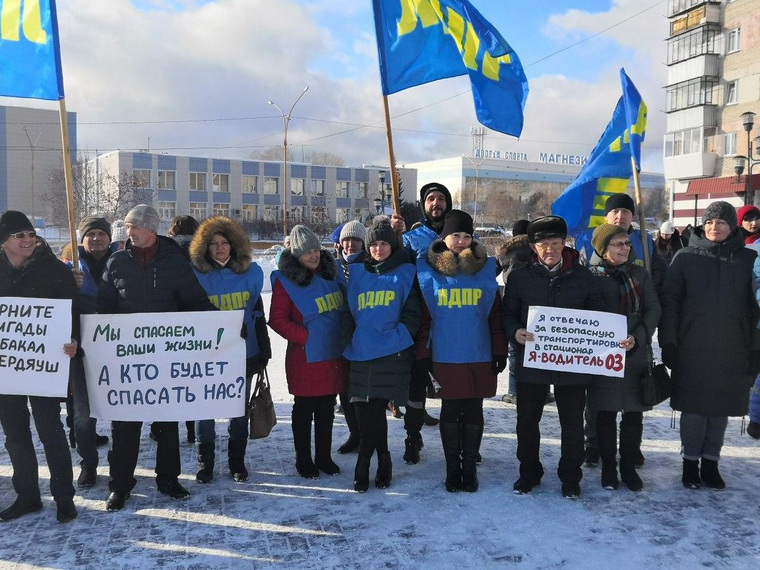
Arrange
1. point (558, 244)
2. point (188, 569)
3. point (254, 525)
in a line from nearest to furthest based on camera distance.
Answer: point (188, 569), point (254, 525), point (558, 244)

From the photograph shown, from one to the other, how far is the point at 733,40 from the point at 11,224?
4210 centimetres

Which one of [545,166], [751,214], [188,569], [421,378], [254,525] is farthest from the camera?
[545,166]

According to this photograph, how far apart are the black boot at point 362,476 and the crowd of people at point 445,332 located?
1 centimetres

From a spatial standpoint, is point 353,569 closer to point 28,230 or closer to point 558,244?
point 558,244

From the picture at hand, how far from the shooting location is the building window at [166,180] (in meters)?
73.8

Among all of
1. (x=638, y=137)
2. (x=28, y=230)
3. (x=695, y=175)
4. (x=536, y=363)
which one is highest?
(x=695, y=175)

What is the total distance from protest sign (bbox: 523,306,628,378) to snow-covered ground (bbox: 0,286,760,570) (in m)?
0.98

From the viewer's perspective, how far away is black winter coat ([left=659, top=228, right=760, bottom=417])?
455cm

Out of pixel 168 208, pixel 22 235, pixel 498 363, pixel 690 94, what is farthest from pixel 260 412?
pixel 168 208

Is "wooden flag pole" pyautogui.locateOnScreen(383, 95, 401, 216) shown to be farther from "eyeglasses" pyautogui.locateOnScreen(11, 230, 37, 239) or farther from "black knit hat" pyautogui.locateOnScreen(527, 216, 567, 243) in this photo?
"eyeglasses" pyautogui.locateOnScreen(11, 230, 37, 239)

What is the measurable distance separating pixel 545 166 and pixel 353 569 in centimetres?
12162

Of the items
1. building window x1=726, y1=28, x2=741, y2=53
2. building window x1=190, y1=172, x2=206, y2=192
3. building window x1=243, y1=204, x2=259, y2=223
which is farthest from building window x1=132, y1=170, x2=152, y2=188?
building window x1=726, y1=28, x2=741, y2=53

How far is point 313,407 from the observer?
16.5ft

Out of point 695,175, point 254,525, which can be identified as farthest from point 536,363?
point 695,175
